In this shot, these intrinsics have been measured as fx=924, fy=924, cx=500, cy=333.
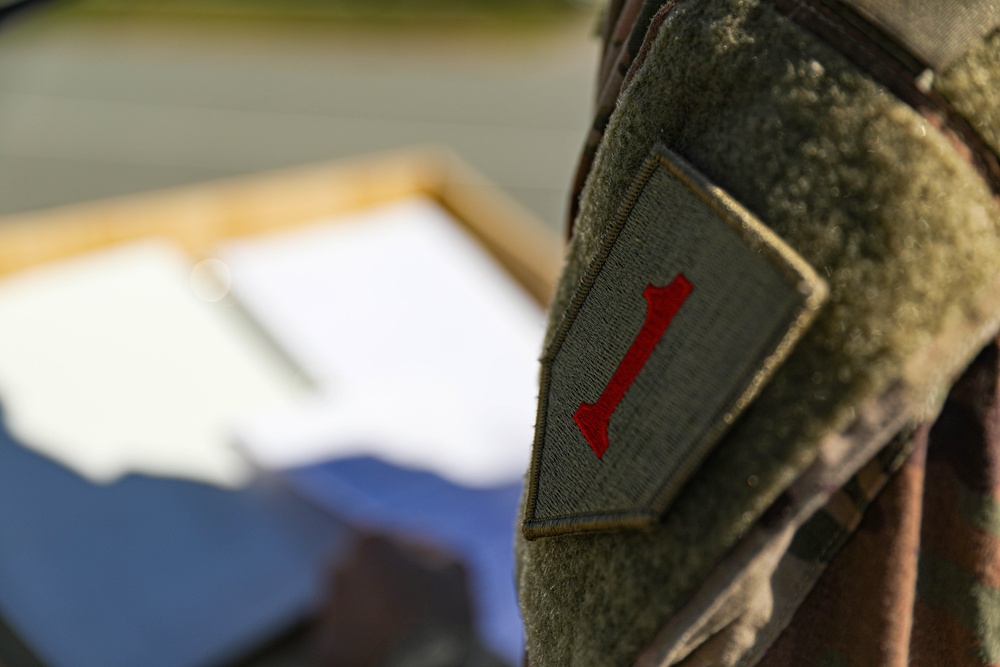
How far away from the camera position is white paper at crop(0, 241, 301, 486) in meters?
1.53

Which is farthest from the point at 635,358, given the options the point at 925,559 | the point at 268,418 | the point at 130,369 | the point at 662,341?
the point at 130,369

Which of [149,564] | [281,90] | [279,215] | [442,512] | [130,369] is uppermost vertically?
[281,90]

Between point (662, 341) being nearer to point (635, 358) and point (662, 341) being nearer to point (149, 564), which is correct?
point (635, 358)

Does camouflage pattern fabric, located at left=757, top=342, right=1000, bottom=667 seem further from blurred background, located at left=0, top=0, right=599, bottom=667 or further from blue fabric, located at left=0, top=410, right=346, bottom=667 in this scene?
blue fabric, located at left=0, top=410, right=346, bottom=667

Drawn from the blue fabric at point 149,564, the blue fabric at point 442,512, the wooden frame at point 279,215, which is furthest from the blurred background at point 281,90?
the blue fabric at point 149,564

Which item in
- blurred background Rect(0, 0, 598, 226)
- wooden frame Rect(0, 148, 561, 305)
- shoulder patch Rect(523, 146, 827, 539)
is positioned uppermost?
blurred background Rect(0, 0, 598, 226)

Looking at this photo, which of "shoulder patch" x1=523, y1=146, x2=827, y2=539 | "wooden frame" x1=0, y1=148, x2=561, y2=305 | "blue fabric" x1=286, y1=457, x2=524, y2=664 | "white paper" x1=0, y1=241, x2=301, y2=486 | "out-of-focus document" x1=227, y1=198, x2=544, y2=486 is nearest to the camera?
"shoulder patch" x1=523, y1=146, x2=827, y2=539

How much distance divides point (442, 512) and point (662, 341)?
1.25 metres

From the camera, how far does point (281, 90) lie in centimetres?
497

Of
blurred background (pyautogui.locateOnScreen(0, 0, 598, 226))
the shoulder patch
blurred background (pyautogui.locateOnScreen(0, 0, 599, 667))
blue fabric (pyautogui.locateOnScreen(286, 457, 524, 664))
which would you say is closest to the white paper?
blurred background (pyautogui.locateOnScreen(0, 0, 599, 667))

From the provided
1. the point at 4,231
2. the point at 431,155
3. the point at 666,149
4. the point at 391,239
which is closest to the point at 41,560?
the point at 4,231

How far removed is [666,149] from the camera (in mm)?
350

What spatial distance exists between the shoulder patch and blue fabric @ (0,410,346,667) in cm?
108

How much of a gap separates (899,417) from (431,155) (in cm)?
240
